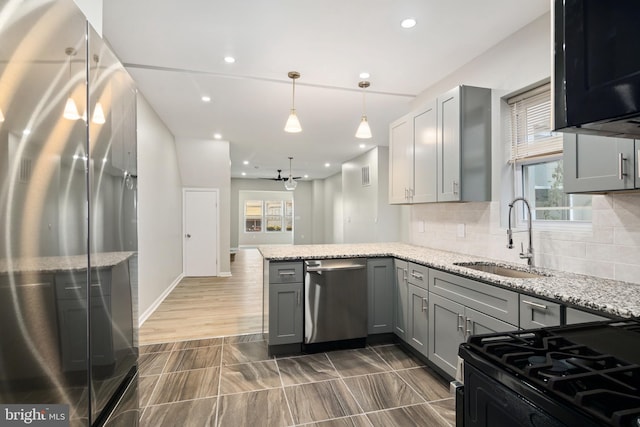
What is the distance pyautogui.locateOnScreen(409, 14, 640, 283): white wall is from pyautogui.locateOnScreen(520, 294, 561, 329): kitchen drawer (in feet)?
2.11

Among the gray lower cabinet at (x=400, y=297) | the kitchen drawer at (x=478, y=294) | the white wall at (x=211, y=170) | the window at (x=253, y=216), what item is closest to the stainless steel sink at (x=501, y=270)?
the kitchen drawer at (x=478, y=294)

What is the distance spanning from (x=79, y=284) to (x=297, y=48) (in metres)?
2.64

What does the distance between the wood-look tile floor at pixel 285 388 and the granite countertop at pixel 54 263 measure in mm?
1590

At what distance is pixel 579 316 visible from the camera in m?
1.47

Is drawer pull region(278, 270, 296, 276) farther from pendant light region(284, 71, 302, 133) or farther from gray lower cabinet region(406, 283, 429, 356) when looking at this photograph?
pendant light region(284, 71, 302, 133)

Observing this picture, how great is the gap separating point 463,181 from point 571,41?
2103 millimetres

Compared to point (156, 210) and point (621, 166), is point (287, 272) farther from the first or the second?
point (156, 210)

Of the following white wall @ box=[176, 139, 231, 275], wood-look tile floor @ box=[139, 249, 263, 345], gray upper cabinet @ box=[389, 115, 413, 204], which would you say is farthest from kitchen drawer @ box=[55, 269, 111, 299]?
white wall @ box=[176, 139, 231, 275]

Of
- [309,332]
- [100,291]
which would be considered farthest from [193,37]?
[309,332]

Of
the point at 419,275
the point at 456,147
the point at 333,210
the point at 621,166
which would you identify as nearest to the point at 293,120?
the point at 456,147

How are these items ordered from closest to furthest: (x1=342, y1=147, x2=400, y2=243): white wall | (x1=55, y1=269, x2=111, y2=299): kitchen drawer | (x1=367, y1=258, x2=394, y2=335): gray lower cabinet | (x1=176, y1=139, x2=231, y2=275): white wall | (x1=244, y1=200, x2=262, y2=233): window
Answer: (x1=55, y1=269, x2=111, y2=299): kitchen drawer, (x1=367, y1=258, x2=394, y2=335): gray lower cabinet, (x1=176, y1=139, x2=231, y2=275): white wall, (x1=342, y1=147, x2=400, y2=243): white wall, (x1=244, y1=200, x2=262, y2=233): window

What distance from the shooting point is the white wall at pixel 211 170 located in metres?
6.23

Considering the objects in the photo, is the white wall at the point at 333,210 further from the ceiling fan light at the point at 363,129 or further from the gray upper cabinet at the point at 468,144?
the gray upper cabinet at the point at 468,144

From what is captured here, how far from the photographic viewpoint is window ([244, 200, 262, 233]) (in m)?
13.1
